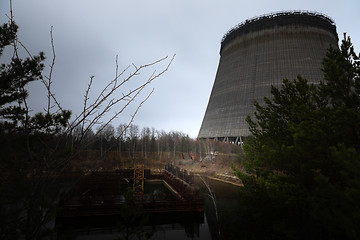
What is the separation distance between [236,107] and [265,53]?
1117 cm

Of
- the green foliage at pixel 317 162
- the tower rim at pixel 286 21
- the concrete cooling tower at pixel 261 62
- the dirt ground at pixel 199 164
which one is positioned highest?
the tower rim at pixel 286 21

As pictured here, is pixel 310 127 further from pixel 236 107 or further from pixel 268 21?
pixel 268 21

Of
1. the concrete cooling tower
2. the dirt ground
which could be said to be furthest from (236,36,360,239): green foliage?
the concrete cooling tower

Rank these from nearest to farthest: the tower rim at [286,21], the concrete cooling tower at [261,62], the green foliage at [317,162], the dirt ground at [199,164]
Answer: the green foliage at [317,162]
the dirt ground at [199,164]
the concrete cooling tower at [261,62]
the tower rim at [286,21]

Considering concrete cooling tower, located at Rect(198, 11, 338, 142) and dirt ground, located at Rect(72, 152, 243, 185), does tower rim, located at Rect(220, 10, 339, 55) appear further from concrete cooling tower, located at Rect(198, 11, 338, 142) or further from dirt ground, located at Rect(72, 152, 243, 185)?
dirt ground, located at Rect(72, 152, 243, 185)

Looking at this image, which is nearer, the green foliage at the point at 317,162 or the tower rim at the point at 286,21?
the green foliage at the point at 317,162

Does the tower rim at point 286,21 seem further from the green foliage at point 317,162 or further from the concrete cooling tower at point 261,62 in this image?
the green foliage at point 317,162

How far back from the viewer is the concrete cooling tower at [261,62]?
2881 centimetres

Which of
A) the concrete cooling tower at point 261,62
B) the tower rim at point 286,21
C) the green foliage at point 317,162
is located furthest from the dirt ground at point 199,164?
the tower rim at point 286,21

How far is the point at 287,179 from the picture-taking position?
5211 millimetres

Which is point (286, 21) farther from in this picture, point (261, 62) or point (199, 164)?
point (199, 164)

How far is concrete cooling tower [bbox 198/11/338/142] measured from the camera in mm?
28812

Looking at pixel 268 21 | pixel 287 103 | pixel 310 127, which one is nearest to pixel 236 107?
pixel 268 21

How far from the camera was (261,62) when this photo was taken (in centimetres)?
3116
